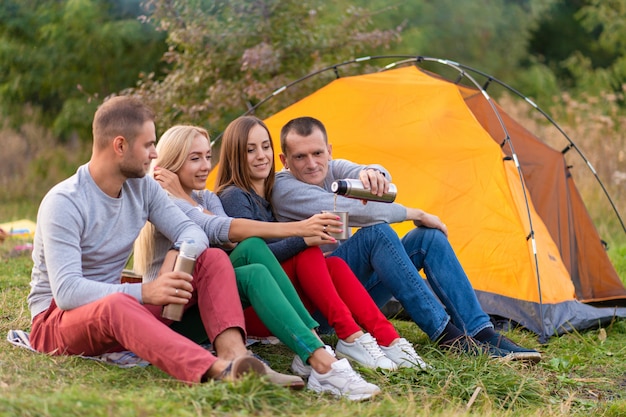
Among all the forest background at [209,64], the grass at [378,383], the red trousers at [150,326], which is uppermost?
the forest background at [209,64]

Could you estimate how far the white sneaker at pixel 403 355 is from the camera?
3244 millimetres

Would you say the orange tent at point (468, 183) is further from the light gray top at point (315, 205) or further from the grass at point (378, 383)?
the light gray top at point (315, 205)

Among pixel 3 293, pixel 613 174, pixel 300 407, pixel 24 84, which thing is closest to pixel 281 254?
pixel 300 407

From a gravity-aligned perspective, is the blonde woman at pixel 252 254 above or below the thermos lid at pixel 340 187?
below

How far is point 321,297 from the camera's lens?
321 cm

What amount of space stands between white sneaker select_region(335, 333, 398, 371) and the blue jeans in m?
0.30

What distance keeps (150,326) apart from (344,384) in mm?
657

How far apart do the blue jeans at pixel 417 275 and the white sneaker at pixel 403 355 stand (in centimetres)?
Result: 21

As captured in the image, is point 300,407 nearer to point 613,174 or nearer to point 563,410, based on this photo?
point 563,410

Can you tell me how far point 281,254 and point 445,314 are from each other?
28.1 inches

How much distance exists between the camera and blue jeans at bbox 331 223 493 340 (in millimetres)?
3436

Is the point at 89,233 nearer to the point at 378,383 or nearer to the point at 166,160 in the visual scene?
the point at 166,160

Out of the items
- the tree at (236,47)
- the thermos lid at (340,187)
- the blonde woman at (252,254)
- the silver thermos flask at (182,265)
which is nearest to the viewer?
the silver thermos flask at (182,265)

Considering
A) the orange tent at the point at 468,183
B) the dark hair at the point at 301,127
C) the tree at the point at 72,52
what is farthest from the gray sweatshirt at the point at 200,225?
the tree at the point at 72,52
